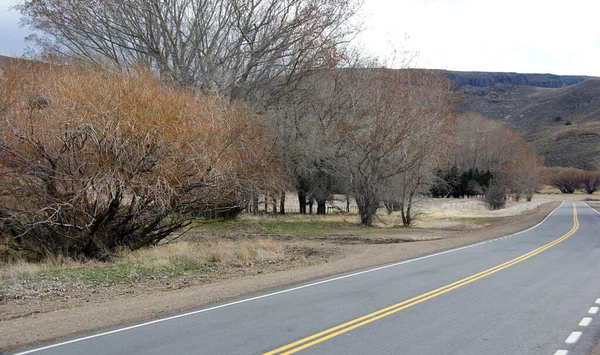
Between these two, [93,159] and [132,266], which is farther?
[93,159]

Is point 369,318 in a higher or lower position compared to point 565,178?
lower

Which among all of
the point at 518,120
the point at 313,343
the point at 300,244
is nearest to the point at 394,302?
the point at 313,343

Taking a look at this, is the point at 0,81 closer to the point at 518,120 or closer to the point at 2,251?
the point at 2,251

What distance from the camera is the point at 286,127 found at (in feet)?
110

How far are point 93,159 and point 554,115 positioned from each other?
156633mm

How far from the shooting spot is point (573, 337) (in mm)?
7574

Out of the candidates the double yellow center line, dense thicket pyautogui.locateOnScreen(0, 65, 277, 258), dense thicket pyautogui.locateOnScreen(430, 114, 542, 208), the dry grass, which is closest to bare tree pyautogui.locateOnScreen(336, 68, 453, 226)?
the dry grass

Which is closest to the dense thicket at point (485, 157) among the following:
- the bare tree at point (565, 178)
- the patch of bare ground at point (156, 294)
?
the bare tree at point (565, 178)

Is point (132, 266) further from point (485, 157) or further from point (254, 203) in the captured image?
point (485, 157)

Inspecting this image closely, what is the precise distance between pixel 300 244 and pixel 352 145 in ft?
37.9

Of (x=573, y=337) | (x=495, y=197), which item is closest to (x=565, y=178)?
(x=495, y=197)

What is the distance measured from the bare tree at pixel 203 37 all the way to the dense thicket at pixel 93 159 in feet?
35.1


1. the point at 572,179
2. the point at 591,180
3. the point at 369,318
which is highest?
the point at 572,179

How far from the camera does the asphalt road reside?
713cm
